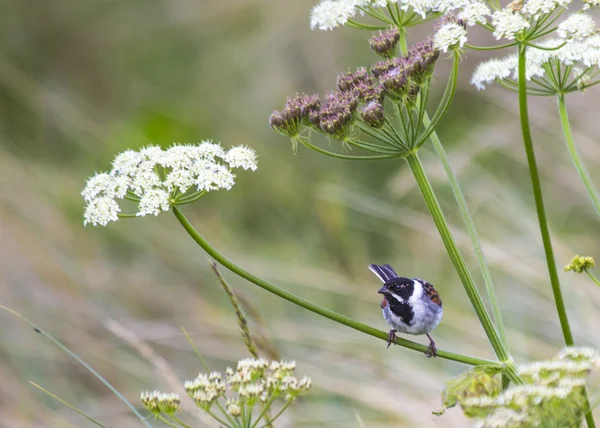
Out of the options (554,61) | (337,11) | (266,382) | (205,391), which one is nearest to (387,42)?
(337,11)

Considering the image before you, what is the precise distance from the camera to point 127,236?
26.8ft

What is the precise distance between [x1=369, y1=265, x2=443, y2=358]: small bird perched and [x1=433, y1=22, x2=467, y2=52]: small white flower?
3.88 ft

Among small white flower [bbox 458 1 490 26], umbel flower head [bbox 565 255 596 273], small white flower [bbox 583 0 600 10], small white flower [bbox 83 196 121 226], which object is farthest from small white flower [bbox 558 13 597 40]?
small white flower [bbox 83 196 121 226]

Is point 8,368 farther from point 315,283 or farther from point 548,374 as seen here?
point 548,374

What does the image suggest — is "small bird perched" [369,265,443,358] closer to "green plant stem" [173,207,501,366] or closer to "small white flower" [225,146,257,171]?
"green plant stem" [173,207,501,366]

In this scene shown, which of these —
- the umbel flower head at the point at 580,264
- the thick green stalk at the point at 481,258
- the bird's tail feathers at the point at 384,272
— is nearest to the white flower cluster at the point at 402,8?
the thick green stalk at the point at 481,258

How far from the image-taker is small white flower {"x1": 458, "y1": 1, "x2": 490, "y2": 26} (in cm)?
319

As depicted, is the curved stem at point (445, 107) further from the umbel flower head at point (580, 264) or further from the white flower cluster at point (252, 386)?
the white flower cluster at point (252, 386)

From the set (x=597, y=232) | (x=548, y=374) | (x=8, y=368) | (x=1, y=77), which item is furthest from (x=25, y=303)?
(x=548, y=374)

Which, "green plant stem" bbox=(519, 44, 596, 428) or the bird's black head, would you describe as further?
the bird's black head

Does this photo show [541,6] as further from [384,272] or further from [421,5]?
[384,272]

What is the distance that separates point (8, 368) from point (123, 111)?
6.08 m

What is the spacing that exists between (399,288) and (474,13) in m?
1.39

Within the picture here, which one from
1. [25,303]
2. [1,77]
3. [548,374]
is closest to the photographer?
[548,374]
